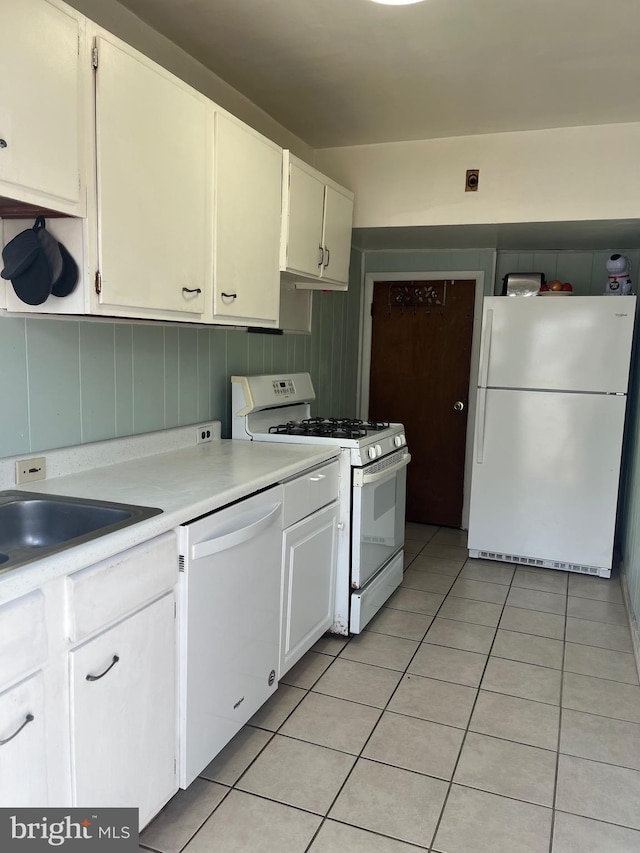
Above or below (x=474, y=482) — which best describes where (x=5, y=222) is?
above

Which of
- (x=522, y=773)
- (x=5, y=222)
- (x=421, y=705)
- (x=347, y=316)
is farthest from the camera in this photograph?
(x=347, y=316)

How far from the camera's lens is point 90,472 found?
2172 mm

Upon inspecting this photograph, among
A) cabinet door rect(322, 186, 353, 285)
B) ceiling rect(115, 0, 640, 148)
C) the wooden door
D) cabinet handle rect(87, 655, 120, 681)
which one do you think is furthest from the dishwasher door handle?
the wooden door

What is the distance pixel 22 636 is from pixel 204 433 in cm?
172

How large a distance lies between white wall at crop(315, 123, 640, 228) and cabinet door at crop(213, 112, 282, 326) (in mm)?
1105

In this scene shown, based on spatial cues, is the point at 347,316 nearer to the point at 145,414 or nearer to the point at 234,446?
the point at 234,446

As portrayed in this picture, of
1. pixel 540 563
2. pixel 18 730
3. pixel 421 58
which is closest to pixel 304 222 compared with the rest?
pixel 421 58

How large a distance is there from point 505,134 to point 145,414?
2.41 meters

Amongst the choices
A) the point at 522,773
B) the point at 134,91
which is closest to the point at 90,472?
the point at 134,91

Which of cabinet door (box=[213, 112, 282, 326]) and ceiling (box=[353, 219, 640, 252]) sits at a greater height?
ceiling (box=[353, 219, 640, 252])

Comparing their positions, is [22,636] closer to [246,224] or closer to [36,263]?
[36,263]

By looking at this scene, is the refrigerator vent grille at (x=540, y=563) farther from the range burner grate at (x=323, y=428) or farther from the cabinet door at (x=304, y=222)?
the cabinet door at (x=304, y=222)

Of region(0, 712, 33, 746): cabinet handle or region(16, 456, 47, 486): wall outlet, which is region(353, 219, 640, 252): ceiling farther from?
region(0, 712, 33, 746): cabinet handle

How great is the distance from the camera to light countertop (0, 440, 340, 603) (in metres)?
1.32
